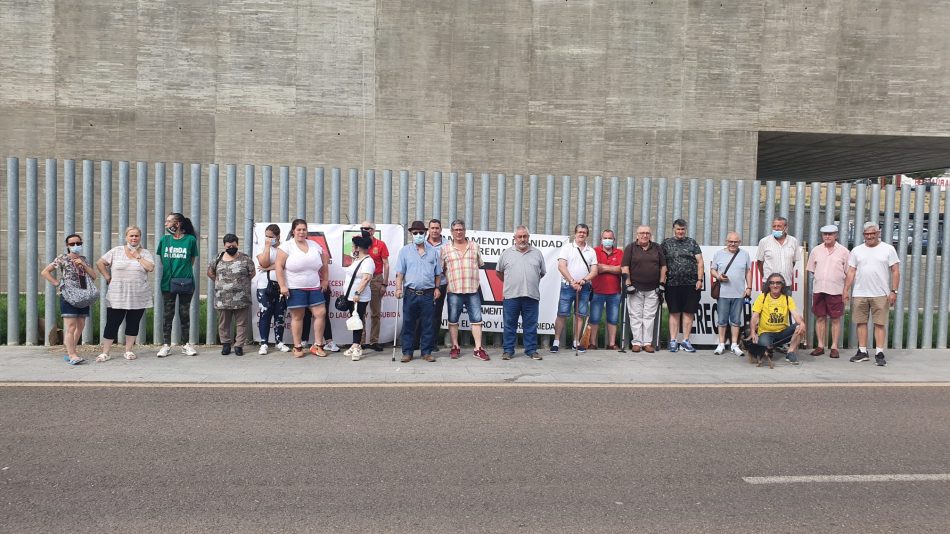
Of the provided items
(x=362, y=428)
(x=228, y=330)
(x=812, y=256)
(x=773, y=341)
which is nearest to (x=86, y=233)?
(x=228, y=330)

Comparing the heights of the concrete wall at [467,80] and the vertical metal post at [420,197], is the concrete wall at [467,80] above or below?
above

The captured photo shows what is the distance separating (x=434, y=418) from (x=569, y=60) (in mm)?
11877

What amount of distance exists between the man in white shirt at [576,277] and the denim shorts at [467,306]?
129 cm

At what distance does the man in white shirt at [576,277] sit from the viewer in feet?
35.3

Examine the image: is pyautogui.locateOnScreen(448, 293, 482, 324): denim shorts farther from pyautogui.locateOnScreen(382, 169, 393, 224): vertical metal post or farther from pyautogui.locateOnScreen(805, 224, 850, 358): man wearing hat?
pyautogui.locateOnScreen(805, 224, 850, 358): man wearing hat

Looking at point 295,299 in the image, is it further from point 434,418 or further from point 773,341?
point 773,341

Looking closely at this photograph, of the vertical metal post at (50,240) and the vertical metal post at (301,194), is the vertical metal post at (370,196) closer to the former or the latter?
the vertical metal post at (301,194)

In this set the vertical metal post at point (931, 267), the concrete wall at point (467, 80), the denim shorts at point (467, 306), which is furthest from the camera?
the concrete wall at point (467, 80)

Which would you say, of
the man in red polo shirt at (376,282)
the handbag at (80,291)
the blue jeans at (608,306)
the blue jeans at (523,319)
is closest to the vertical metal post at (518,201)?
the blue jeans at (523,319)

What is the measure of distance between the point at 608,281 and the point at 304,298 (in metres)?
4.28

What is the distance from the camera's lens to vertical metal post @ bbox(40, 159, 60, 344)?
1080cm

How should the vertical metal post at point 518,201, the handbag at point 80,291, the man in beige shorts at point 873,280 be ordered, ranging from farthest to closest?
the vertical metal post at point 518,201, the man in beige shorts at point 873,280, the handbag at point 80,291

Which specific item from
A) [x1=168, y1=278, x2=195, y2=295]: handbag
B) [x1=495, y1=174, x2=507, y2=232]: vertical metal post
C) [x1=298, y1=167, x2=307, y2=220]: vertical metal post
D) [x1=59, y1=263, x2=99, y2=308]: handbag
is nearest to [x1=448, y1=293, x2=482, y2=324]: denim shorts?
[x1=495, y1=174, x2=507, y2=232]: vertical metal post

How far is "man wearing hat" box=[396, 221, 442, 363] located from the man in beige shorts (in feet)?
19.3
